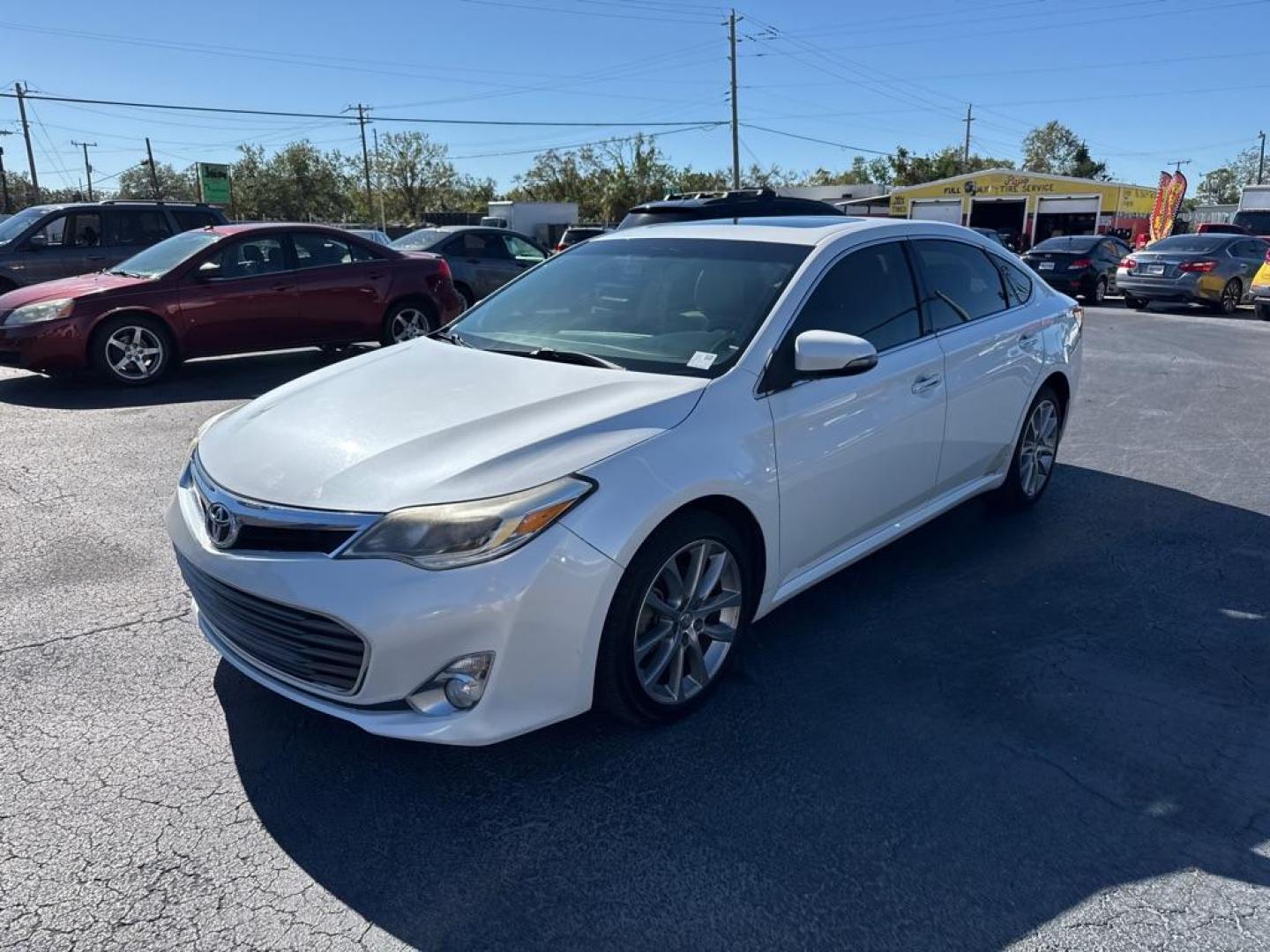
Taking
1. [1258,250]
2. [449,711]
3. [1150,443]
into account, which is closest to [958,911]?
[449,711]

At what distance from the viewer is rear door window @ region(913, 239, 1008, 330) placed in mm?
4414

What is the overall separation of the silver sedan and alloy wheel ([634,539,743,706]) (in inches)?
692

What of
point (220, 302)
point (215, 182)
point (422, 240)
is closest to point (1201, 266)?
point (422, 240)

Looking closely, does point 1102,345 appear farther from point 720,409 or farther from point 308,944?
point 308,944

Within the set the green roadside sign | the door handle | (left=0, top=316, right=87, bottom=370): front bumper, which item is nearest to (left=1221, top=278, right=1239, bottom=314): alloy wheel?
the door handle

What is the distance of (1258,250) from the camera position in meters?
18.1

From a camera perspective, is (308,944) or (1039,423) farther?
(1039,423)

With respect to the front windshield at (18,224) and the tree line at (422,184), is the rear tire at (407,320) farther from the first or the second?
the tree line at (422,184)

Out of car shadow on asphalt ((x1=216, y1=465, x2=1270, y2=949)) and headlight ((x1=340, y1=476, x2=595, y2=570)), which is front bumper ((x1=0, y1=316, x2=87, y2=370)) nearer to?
car shadow on asphalt ((x1=216, y1=465, x2=1270, y2=949))

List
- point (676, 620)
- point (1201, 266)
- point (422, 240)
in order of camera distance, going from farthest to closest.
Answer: point (1201, 266), point (422, 240), point (676, 620)

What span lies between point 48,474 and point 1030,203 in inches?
1807

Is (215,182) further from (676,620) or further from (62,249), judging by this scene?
(676,620)

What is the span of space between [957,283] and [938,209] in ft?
138

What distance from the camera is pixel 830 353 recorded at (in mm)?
3281
